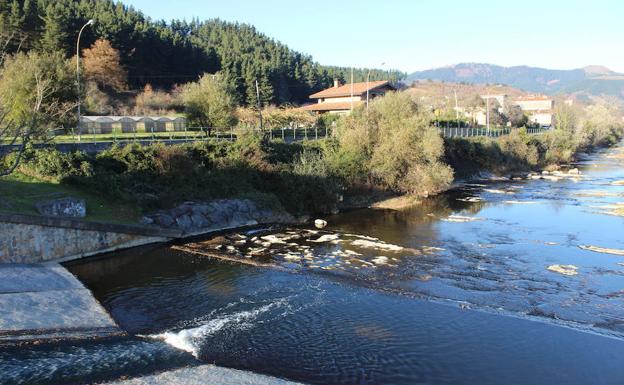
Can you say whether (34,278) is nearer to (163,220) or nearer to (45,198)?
(45,198)

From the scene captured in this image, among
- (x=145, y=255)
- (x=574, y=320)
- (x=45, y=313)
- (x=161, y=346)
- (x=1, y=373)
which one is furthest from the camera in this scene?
(x=145, y=255)

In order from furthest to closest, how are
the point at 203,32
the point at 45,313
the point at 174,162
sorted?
1. the point at 203,32
2. the point at 174,162
3. the point at 45,313

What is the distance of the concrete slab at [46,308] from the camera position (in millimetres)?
16625

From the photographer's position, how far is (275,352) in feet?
54.2

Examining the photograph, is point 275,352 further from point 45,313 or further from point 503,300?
point 503,300

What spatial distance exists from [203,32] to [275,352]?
15975 centimetres

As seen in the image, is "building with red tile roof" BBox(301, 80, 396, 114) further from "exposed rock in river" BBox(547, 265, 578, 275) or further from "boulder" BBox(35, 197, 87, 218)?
"exposed rock in river" BBox(547, 265, 578, 275)

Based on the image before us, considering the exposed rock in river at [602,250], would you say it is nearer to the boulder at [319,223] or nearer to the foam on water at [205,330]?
the boulder at [319,223]

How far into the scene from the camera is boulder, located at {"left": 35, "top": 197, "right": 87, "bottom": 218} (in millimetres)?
27453

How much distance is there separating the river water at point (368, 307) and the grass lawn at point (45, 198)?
3.04 meters

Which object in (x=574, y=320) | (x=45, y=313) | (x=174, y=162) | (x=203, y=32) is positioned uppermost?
(x=203, y=32)

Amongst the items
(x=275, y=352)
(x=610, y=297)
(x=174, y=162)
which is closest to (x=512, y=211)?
(x=610, y=297)

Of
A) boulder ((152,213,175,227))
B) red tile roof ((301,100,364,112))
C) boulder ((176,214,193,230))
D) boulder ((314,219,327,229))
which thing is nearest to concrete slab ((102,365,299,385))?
boulder ((152,213,175,227))

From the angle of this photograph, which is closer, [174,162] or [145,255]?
[145,255]
